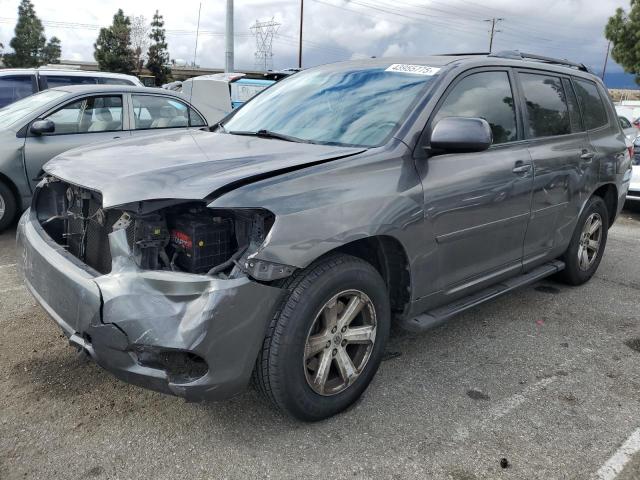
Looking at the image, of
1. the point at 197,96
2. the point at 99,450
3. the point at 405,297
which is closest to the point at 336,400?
the point at 405,297

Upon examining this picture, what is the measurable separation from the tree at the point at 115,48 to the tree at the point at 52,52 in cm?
792

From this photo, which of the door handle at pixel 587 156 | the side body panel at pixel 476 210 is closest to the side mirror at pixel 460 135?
the side body panel at pixel 476 210

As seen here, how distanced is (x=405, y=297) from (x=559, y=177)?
5.89ft

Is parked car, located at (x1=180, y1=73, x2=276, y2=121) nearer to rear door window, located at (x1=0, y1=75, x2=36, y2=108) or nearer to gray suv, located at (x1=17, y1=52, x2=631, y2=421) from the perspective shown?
rear door window, located at (x1=0, y1=75, x2=36, y2=108)

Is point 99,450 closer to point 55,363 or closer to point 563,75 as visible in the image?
point 55,363

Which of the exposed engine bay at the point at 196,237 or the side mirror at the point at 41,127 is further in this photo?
the side mirror at the point at 41,127

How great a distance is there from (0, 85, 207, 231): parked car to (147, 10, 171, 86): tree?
41.3m

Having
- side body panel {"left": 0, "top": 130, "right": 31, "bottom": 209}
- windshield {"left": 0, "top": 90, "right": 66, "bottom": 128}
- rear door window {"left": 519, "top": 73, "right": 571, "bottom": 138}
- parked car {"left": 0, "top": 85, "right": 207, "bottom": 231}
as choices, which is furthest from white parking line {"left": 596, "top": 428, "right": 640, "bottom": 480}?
windshield {"left": 0, "top": 90, "right": 66, "bottom": 128}

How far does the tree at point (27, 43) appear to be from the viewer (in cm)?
4638

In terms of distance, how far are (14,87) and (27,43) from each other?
46.3m

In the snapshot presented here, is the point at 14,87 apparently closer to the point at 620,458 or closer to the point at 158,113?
the point at 158,113

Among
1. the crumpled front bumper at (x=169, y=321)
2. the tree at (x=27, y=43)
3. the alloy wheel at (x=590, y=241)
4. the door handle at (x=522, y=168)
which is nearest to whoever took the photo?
the crumpled front bumper at (x=169, y=321)

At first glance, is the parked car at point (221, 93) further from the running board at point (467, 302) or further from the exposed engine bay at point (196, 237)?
the exposed engine bay at point (196, 237)

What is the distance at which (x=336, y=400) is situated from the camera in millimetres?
2701
